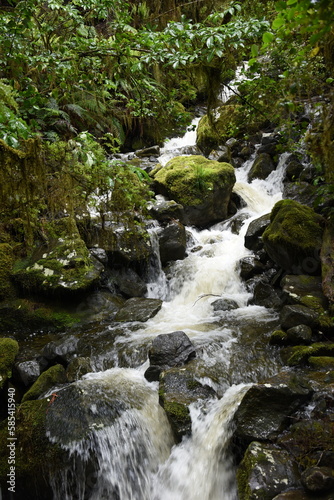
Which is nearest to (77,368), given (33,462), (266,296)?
(33,462)

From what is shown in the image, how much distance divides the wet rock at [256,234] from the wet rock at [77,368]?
5.10 metres

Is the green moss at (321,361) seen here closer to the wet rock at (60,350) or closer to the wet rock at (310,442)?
the wet rock at (310,442)

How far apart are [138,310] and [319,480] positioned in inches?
188

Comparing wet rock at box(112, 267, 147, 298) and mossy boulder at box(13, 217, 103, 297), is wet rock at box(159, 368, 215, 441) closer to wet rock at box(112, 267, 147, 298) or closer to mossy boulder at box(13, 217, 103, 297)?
mossy boulder at box(13, 217, 103, 297)

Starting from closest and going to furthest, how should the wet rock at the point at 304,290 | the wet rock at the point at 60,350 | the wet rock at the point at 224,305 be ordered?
the wet rock at the point at 60,350 < the wet rock at the point at 304,290 < the wet rock at the point at 224,305

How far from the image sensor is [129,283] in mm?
7922

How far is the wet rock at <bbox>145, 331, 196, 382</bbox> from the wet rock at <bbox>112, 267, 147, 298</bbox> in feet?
9.35

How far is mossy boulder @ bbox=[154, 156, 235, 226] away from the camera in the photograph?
32.8 feet

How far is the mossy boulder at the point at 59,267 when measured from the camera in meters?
6.71

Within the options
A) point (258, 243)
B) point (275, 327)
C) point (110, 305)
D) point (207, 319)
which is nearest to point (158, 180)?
point (258, 243)

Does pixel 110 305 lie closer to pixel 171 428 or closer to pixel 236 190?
pixel 171 428

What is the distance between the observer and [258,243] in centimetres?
819

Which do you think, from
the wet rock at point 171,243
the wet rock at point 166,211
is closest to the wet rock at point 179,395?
the wet rock at point 171,243

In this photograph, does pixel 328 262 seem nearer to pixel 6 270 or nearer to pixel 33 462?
pixel 33 462
